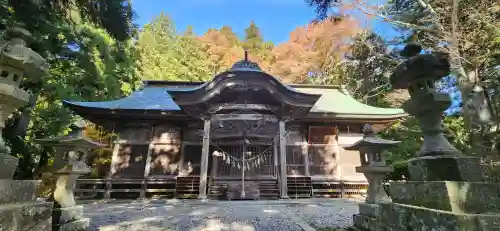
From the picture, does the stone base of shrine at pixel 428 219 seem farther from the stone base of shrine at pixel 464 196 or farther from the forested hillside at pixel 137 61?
the forested hillside at pixel 137 61

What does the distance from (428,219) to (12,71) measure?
4.36m

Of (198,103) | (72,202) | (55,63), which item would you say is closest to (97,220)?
(72,202)

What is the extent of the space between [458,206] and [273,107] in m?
7.65

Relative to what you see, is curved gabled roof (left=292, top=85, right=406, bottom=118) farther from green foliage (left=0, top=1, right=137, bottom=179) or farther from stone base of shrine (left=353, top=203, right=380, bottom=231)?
green foliage (left=0, top=1, right=137, bottom=179)

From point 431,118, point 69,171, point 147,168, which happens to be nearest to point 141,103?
point 147,168

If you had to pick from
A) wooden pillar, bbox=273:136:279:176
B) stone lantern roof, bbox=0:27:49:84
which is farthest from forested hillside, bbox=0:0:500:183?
wooden pillar, bbox=273:136:279:176

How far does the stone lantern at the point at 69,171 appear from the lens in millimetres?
3768

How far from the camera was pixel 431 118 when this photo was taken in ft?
8.86

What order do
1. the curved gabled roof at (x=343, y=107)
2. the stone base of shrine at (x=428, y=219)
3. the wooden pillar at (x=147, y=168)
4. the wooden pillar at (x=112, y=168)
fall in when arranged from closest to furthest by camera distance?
the stone base of shrine at (x=428, y=219) < the wooden pillar at (x=112, y=168) < the wooden pillar at (x=147, y=168) < the curved gabled roof at (x=343, y=107)

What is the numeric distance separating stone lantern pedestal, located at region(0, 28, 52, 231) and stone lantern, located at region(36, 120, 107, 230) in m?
1.14

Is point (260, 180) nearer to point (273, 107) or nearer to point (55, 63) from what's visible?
point (273, 107)

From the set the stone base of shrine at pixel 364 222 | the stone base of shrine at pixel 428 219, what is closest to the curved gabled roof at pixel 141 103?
the stone base of shrine at pixel 364 222

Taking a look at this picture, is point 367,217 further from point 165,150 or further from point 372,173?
point 165,150

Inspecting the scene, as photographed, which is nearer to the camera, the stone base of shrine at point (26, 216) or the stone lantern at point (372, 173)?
the stone base of shrine at point (26, 216)
